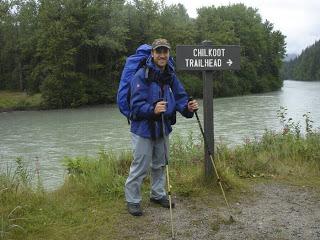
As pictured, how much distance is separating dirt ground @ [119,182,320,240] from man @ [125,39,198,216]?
0.81 feet

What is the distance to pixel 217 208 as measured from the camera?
4.86 metres

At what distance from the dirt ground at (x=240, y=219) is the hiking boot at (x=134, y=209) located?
5 cm

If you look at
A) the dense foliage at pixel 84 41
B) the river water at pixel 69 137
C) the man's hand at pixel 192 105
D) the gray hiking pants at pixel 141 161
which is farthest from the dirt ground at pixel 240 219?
the dense foliage at pixel 84 41

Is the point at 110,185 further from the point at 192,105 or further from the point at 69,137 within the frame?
the point at 69,137

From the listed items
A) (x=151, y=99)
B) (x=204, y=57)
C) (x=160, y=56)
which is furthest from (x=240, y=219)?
(x=204, y=57)

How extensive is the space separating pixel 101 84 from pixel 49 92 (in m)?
6.07

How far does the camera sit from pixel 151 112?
452 cm

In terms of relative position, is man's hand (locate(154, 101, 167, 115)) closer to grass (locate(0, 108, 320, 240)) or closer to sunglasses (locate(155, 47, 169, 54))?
sunglasses (locate(155, 47, 169, 54))

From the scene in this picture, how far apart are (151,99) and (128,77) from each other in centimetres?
32

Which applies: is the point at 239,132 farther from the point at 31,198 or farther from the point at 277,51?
the point at 277,51

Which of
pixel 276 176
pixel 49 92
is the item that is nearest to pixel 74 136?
pixel 276 176

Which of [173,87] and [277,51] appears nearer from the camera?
[173,87]

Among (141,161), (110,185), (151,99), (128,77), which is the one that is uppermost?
(128,77)

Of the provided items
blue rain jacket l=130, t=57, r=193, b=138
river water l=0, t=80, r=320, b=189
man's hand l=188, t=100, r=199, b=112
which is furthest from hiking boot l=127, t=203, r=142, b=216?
river water l=0, t=80, r=320, b=189
